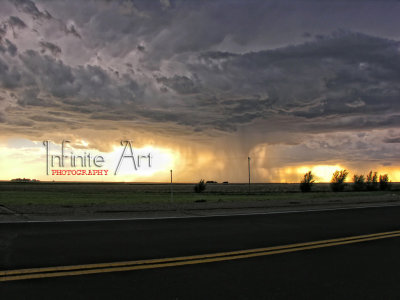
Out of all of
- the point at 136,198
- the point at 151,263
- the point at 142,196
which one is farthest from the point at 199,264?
the point at 142,196

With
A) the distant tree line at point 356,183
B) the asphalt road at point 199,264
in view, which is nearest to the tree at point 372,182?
the distant tree line at point 356,183

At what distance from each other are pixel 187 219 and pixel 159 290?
23.7 ft

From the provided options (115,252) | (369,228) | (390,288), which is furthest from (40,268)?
(369,228)

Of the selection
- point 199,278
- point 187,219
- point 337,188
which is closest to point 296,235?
point 187,219

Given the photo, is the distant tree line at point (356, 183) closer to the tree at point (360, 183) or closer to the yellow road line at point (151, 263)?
the tree at point (360, 183)

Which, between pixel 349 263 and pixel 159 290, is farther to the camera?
pixel 349 263

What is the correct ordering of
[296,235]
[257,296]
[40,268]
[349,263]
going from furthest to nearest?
[296,235] < [349,263] < [40,268] < [257,296]

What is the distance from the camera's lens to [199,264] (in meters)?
6.24

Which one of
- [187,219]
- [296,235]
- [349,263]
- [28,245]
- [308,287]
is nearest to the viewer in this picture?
[308,287]

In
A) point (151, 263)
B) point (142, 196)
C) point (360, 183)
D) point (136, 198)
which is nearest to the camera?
point (151, 263)

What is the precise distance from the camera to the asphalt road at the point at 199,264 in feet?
15.9

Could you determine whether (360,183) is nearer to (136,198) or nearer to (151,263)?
(136,198)

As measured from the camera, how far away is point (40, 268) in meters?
5.73

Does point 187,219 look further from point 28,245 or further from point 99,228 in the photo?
point 28,245
